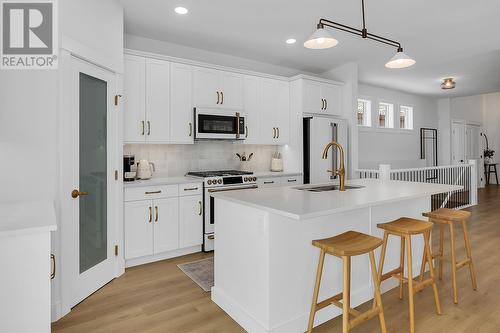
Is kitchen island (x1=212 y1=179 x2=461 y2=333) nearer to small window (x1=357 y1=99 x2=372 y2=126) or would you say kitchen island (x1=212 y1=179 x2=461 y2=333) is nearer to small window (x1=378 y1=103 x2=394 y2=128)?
small window (x1=357 y1=99 x2=372 y2=126)

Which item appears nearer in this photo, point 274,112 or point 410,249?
point 410,249

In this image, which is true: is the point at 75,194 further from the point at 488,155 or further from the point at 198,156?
the point at 488,155

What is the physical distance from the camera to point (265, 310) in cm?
210

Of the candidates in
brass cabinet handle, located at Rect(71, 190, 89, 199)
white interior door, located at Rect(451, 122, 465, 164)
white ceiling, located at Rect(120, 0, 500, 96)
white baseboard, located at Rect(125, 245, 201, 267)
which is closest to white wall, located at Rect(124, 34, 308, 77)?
white ceiling, located at Rect(120, 0, 500, 96)

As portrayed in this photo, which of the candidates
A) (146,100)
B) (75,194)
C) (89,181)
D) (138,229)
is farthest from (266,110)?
(75,194)

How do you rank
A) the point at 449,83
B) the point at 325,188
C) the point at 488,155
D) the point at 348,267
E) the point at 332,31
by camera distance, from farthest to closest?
the point at 488,155
the point at 449,83
the point at 332,31
the point at 325,188
the point at 348,267

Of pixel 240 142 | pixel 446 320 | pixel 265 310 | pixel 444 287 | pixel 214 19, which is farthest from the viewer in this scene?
pixel 240 142

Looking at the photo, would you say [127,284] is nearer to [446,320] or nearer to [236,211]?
[236,211]

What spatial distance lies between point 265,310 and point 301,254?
0.44 m

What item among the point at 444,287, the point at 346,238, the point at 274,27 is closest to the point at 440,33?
the point at 274,27

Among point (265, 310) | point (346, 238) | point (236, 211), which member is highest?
point (236, 211)

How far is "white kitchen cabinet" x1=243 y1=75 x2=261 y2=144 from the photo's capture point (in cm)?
466

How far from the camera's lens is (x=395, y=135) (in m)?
7.82

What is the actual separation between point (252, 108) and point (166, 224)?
6.93ft
